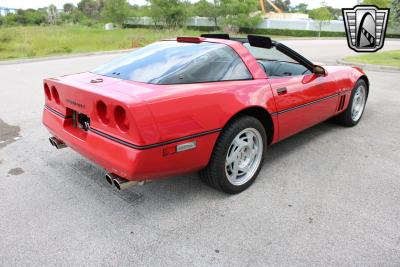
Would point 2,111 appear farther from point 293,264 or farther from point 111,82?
point 293,264

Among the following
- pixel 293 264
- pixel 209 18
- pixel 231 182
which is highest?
pixel 209 18

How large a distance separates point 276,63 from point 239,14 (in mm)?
34279

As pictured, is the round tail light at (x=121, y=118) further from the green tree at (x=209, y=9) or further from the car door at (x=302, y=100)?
the green tree at (x=209, y=9)

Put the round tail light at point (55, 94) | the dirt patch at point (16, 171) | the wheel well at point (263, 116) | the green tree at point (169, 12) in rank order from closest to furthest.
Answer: the wheel well at point (263, 116) < the round tail light at point (55, 94) < the dirt patch at point (16, 171) < the green tree at point (169, 12)

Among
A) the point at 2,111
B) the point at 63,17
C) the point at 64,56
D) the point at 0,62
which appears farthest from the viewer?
the point at 63,17

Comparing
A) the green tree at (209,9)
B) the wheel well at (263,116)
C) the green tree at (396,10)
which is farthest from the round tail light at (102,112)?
A: the green tree at (209,9)

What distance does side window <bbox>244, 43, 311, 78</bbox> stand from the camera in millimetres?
3566

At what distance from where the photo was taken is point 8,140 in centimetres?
442

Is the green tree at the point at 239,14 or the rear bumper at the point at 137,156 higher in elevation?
the green tree at the point at 239,14

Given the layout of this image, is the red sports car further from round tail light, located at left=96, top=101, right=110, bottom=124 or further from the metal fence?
the metal fence

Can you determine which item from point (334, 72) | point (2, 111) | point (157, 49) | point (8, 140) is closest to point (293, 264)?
point (157, 49)

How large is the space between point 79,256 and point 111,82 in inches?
51.8

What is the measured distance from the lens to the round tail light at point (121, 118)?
7.64 ft

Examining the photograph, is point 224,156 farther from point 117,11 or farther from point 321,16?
point 117,11
